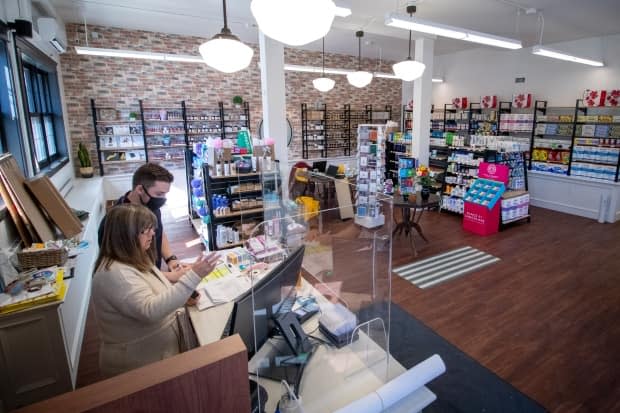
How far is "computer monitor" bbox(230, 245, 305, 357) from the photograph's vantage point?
52.1 inches

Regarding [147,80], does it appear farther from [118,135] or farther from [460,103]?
[460,103]

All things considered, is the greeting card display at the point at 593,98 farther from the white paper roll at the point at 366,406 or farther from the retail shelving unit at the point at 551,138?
the white paper roll at the point at 366,406

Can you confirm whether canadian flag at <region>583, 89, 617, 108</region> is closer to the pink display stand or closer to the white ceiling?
the white ceiling

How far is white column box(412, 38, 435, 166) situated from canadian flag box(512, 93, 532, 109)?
272cm

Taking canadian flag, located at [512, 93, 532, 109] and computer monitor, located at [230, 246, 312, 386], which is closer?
computer monitor, located at [230, 246, 312, 386]

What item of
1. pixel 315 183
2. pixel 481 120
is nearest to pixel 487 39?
pixel 315 183

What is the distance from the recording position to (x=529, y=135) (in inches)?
344

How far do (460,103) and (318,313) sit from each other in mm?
9868

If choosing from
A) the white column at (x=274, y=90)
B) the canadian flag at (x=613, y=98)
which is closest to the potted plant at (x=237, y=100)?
the white column at (x=274, y=90)

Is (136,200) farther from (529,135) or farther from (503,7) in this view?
(529,135)

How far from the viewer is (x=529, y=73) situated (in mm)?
8773

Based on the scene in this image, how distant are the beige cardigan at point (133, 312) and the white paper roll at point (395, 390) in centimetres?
85

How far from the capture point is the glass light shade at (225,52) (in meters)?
2.60

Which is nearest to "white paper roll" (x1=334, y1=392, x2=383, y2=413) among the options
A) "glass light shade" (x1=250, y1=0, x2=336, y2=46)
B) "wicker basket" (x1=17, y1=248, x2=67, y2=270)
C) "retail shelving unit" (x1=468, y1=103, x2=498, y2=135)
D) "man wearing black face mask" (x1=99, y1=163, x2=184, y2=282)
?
"glass light shade" (x1=250, y1=0, x2=336, y2=46)
